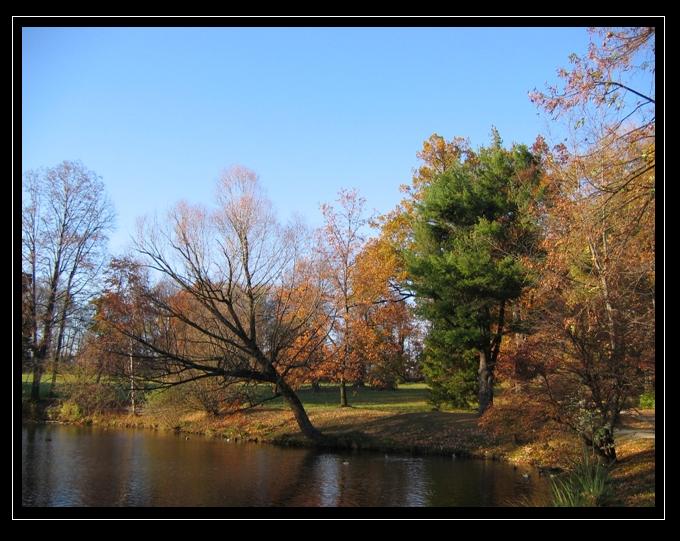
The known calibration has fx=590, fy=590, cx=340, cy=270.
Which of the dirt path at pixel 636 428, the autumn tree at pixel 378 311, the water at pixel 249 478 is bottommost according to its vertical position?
the water at pixel 249 478

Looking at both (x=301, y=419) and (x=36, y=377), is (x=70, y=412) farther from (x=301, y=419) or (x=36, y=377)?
(x=301, y=419)

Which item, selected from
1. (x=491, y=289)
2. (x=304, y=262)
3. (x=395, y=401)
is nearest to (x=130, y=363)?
(x=304, y=262)

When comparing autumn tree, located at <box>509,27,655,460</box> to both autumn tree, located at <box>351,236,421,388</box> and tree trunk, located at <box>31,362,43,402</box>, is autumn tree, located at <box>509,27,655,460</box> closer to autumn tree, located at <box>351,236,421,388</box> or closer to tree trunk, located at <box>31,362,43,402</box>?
autumn tree, located at <box>351,236,421,388</box>

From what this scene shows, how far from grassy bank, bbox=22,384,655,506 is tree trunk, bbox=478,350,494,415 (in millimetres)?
791

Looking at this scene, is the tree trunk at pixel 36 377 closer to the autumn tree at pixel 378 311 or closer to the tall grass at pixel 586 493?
the autumn tree at pixel 378 311

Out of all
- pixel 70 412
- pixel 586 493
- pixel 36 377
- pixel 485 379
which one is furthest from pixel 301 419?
pixel 36 377

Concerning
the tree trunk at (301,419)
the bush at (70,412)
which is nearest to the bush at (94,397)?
the bush at (70,412)

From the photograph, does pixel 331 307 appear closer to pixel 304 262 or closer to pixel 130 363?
pixel 304 262

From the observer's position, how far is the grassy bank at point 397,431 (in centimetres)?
1345

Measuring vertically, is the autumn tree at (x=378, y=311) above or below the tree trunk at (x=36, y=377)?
above

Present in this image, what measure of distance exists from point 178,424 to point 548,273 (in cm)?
1547

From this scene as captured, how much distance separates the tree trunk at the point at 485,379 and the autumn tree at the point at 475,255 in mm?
36

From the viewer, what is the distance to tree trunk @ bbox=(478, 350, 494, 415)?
21016 millimetres
